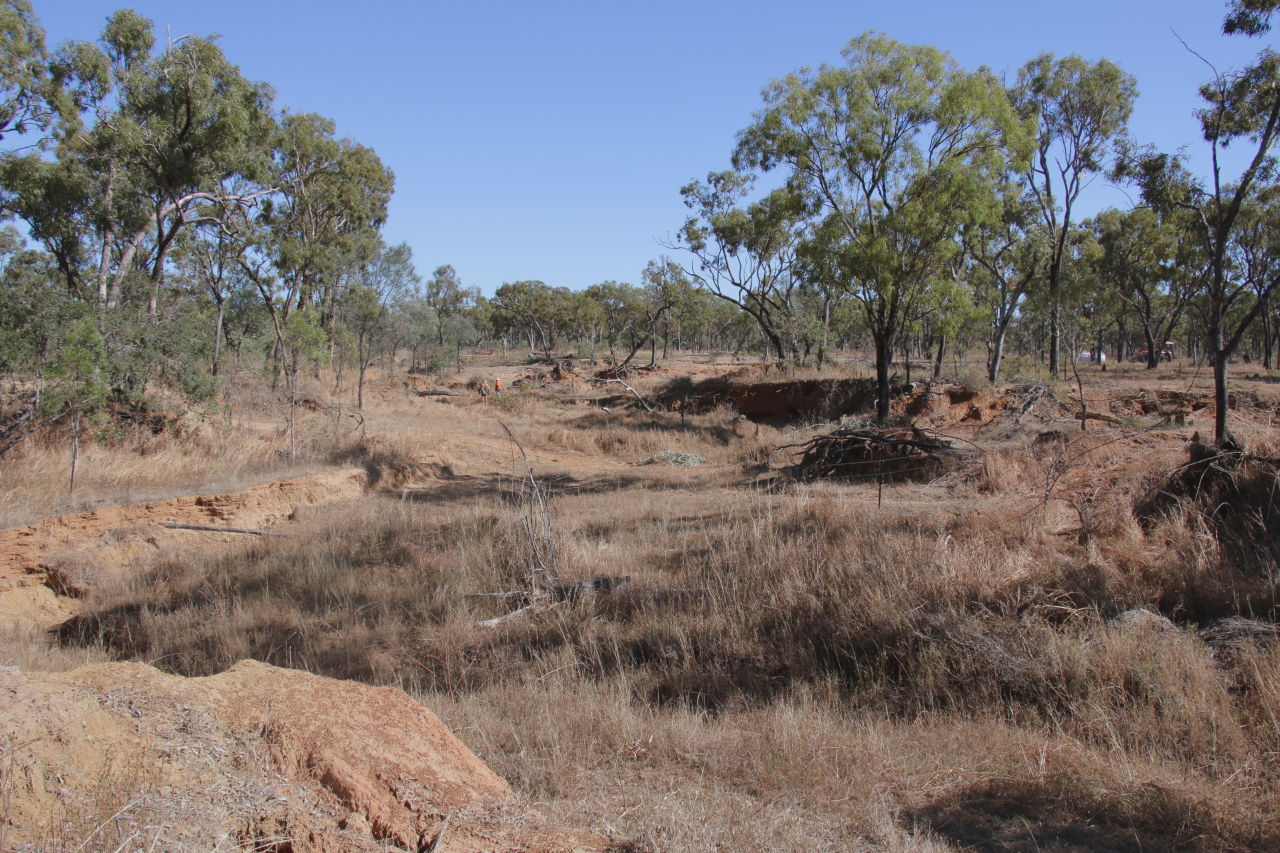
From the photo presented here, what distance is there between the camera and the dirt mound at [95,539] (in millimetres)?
8109

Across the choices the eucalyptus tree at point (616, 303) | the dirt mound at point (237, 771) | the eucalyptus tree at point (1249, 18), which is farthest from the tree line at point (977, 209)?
the eucalyptus tree at point (616, 303)

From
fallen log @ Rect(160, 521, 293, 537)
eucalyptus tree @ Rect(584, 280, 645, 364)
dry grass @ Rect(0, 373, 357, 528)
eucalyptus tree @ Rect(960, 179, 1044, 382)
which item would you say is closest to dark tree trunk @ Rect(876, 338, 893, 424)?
eucalyptus tree @ Rect(960, 179, 1044, 382)

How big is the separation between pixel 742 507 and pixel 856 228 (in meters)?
10.8

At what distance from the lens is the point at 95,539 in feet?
30.1

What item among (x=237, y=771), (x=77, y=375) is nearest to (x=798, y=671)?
(x=237, y=771)

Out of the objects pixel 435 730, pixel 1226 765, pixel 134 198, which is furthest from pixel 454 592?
pixel 134 198

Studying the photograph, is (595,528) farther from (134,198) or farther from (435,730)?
(134,198)

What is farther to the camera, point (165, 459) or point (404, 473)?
point (404, 473)

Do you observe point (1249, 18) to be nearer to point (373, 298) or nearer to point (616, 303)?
point (373, 298)

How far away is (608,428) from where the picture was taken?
22.2m

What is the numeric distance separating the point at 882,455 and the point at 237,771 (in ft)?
39.8

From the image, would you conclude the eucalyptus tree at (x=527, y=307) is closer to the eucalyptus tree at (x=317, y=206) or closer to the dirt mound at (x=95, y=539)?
the eucalyptus tree at (x=317, y=206)

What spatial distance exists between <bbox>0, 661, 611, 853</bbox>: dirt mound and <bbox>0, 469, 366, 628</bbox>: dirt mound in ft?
21.3

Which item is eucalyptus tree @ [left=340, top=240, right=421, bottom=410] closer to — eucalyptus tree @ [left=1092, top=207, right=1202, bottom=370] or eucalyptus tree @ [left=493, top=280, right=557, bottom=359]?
eucalyptus tree @ [left=493, top=280, right=557, bottom=359]
